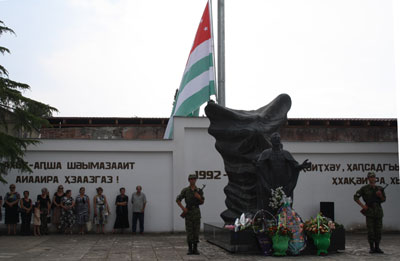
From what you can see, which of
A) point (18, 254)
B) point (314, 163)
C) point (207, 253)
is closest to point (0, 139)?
point (18, 254)

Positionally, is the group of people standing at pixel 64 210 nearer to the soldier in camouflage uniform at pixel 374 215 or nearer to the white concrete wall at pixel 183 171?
the white concrete wall at pixel 183 171

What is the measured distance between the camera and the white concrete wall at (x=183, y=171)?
1730 centimetres

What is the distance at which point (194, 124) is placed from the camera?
700 inches

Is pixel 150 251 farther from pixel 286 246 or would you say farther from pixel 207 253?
pixel 286 246

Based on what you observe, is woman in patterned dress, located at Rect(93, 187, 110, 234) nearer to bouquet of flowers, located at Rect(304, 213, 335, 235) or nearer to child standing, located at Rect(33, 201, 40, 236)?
child standing, located at Rect(33, 201, 40, 236)

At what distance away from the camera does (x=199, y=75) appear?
59.3 ft

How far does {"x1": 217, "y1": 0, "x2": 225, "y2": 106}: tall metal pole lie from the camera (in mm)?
16578

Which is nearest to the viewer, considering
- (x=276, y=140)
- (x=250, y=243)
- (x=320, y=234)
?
(x=320, y=234)

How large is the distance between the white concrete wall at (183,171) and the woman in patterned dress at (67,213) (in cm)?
83

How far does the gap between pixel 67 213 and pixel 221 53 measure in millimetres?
6998

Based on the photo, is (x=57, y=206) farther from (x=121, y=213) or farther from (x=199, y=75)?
(x=199, y=75)

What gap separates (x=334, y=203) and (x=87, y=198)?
8.36m

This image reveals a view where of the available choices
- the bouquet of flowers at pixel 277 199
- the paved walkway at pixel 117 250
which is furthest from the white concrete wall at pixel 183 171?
the bouquet of flowers at pixel 277 199

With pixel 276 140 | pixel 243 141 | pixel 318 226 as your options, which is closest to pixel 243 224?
pixel 318 226
